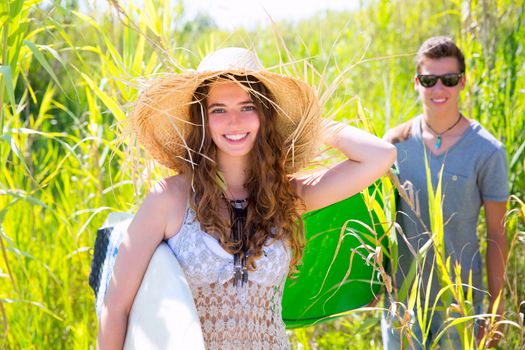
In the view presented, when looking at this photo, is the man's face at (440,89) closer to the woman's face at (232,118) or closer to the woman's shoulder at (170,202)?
the woman's face at (232,118)

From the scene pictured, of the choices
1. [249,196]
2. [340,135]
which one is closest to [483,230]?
[340,135]

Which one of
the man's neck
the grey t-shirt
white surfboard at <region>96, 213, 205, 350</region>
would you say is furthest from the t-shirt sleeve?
white surfboard at <region>96, 213, 205, 350</region>

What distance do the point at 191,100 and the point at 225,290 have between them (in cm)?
58

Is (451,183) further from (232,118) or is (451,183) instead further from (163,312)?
(163,312)

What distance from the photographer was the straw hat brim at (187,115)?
225cm

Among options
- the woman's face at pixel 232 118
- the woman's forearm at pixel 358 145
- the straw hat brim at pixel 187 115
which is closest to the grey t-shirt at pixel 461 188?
Result: the woman's forearm at pixel 358 145

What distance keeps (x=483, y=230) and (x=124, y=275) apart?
2021mm

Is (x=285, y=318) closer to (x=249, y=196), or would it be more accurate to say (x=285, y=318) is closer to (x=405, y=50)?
(x=249, y=196)

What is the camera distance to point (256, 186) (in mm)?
2334

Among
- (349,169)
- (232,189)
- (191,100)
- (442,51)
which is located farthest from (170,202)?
(442,51)

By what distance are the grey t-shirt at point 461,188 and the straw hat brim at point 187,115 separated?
1.85 feet

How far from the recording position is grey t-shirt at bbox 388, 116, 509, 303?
282 cm

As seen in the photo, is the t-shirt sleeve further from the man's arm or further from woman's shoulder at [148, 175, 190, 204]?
woman's shoulder at [148, 175, 190, 204]

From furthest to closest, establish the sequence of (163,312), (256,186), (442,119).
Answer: (442,119)
(256,186)
(163,312)
